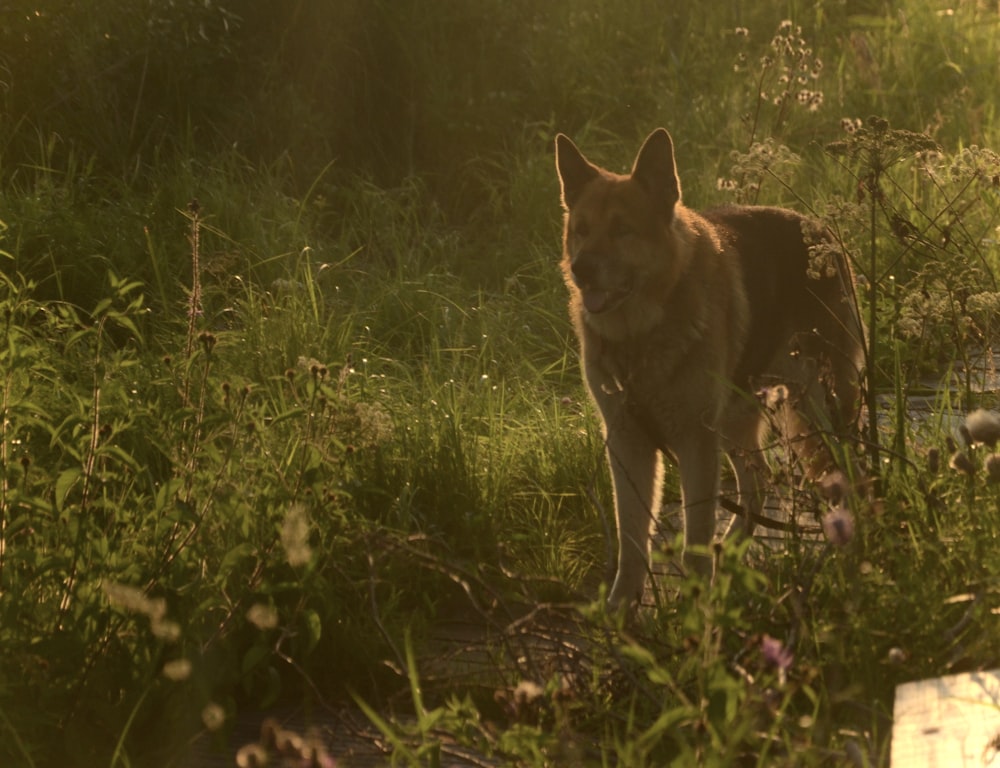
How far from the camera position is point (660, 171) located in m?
4.65

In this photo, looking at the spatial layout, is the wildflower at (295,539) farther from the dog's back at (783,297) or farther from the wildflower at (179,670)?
the dog's back at (783,297)

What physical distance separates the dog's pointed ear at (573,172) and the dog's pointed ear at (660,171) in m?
0.25

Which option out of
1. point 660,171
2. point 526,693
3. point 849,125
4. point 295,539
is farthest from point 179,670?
point 849,125

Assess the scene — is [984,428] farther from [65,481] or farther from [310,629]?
[65,481]

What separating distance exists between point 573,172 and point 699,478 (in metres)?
1.21

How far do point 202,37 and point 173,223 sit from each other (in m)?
2.02

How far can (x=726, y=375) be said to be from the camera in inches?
180

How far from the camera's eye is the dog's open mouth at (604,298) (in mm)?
4430

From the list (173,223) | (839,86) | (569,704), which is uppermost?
(839,86)

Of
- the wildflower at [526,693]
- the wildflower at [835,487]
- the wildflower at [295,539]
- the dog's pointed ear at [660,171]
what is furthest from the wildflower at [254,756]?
the dog's pointed ear at [660,171]

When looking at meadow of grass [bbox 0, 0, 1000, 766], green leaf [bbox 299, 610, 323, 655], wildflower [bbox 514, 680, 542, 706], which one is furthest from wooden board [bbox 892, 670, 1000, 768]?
green leaf [bbox 299, 610, 323, 655]

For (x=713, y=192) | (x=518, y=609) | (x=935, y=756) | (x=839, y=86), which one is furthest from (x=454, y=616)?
(x=839, y=86)

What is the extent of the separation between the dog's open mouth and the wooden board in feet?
6.20

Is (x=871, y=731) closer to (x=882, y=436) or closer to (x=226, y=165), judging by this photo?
(x=882, y=436)
